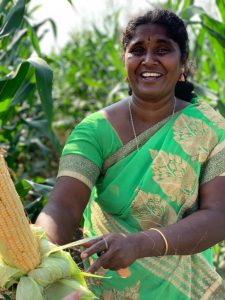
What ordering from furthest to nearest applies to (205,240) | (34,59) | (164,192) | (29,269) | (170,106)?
1. (34,59)
2. (170,106)
3. (164,192)
4. (205,240)
5. (29,269)

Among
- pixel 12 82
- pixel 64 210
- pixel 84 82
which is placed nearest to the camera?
pixel 64 210

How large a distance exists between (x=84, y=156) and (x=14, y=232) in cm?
50

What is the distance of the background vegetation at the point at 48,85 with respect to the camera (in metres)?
2.35

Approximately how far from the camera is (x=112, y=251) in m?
1.44

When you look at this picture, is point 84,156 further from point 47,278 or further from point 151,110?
point 47,278

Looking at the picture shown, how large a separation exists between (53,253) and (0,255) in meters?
0.12

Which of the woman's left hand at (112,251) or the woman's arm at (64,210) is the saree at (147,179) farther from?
the woman's left hand at (112,251)

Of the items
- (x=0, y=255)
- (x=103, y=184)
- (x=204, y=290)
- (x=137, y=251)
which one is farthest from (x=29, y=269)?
(x=204, y=290)

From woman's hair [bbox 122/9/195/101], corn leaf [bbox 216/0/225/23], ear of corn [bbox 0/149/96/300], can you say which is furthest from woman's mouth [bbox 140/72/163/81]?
corn leaf [bbox 216/0/225/23]

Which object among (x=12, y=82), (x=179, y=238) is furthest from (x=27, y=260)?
(x=12, y=82)

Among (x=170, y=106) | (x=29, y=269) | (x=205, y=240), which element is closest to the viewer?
(x=29, y=269)

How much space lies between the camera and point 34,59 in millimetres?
2164

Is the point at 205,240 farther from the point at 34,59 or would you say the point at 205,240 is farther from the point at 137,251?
the point at 34,59

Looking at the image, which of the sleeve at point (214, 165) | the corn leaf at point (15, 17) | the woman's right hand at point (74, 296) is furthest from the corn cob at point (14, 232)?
the corn leaf at point (15, 17)
